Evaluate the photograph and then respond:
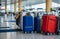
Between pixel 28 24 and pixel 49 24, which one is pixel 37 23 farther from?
pixel 49 24

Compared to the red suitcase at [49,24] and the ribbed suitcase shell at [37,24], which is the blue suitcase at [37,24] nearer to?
the ribbed suitcase shell at [37,24]

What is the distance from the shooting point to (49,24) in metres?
7.69

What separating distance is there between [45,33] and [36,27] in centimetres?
71

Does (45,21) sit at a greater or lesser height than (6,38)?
greater

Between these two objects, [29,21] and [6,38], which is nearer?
[6,38]

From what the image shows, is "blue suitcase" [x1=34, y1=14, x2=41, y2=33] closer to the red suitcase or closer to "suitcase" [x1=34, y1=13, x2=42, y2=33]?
"suitcase" [x1=34, y1=13, x2=42, y2=33]

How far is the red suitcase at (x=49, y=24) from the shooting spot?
766cm

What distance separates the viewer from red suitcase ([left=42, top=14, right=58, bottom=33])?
25.1 ft

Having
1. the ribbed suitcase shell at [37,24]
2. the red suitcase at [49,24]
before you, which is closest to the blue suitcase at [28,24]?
the ribbed suitcase shell at [37,24]

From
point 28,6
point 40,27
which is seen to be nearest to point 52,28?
point 40,27

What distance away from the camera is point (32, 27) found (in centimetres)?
834

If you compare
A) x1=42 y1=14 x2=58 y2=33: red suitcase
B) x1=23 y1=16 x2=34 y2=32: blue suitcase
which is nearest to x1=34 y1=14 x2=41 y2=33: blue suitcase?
x1=23 y1=16 x2=34 y2=32: blue suitcase

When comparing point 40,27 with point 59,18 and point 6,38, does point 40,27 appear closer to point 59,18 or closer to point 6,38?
point 59,18

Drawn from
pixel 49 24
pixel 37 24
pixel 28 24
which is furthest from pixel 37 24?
pixel 49 24
